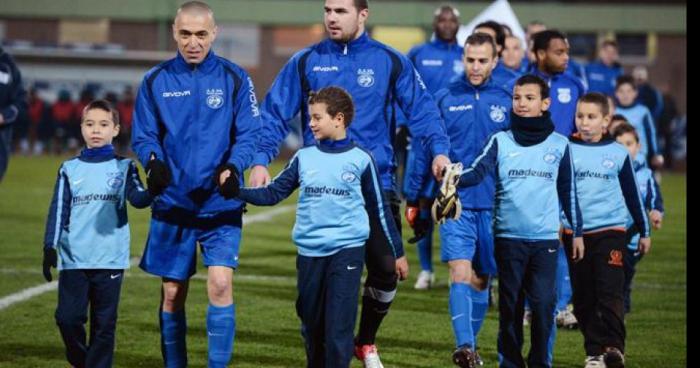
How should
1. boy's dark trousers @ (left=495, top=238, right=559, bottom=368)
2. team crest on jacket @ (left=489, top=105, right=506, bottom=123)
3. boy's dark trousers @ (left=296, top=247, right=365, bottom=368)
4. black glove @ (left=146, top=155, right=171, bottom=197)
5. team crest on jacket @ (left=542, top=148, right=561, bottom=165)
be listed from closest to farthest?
1. boy's dark trousers @ (left=296, top=247, right=365, bottom=368)
2. black glove @ (left=146, top=155, right=171, bottom=197)
3. boy's dark trousers @ (left=495, top=238, right=559, bottom=368)
4. team crest on jacket @ (left=542, top=148, right=561, bottom=165)
5. team crest on jacket @ (left=489, top=105, right=506, bottom=123)

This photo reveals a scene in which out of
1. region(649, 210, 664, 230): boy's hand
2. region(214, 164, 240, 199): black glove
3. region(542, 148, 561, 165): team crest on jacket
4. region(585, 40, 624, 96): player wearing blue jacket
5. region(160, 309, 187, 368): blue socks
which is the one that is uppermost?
region(585, 40, 624, 96): player wearing blue jacket

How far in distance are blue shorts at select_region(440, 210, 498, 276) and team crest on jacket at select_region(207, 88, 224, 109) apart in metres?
1.95

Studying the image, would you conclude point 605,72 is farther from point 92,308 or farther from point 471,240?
point 92,308

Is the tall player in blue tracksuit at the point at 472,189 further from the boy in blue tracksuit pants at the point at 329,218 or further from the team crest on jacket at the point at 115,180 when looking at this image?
the team crest on jacket at the point at 115,180

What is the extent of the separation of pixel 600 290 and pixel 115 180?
3199mm

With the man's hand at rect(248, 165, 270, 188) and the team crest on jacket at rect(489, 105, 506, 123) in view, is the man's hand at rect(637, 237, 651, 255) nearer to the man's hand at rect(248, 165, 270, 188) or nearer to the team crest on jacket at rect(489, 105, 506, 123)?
the team crest on jacket at rect(489, 105, 506, 123)

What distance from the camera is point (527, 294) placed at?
808 centimetres

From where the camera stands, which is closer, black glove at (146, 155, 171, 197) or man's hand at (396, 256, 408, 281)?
black glove at (146, 155, 171, 197)

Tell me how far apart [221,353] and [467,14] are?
44.2 meters

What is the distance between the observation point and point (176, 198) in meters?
7.55

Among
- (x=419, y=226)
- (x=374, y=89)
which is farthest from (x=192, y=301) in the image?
(x=374, y=89)

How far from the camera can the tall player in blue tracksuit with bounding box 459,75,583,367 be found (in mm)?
8008

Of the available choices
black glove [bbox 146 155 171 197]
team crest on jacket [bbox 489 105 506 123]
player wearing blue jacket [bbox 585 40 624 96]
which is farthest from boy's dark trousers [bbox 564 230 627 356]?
player wearing blue jacket [bbox 585 40 624 96]

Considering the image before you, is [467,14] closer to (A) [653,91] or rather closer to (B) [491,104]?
(A) [653,91]
